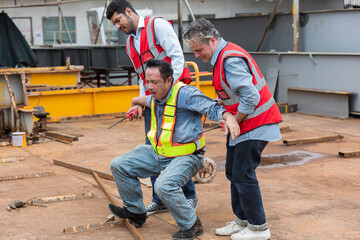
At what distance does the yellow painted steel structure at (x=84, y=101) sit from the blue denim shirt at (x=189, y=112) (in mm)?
7614

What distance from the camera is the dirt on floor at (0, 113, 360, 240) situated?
16.5 ft

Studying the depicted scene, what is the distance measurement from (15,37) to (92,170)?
30.6 feet

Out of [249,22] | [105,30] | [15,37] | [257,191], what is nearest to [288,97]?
[249,22]

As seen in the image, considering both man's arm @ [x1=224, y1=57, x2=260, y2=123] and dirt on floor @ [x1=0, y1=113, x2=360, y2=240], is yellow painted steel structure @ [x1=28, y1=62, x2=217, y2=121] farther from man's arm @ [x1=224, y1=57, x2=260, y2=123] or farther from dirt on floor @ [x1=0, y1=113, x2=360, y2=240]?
man's arm @ [x1=224, y1=57, x2=260, y2=123]

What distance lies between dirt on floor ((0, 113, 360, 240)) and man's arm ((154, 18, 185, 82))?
4.78 feet

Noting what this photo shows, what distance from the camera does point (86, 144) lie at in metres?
10.1

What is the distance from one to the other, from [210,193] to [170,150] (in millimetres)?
1713

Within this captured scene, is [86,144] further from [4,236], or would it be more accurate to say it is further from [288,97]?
[288,97]

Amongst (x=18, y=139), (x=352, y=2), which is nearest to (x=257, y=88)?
(x=18, y=139)

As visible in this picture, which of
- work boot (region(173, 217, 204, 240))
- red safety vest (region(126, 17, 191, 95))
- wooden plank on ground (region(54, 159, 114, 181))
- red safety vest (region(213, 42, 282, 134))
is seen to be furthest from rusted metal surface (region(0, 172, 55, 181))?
red safety vest (region(213, 42, 282, 134))

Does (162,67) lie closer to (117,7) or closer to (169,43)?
(169,43)

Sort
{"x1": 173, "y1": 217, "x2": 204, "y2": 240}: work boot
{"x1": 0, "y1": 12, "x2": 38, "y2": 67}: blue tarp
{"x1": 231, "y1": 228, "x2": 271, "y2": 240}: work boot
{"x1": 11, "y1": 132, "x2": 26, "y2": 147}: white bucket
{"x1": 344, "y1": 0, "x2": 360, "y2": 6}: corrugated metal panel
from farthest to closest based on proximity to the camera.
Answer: {"x1": 344, "y1": 0, "x2": 360, "y2": 6}: corrugated metal panel
{"x1": 0, "y1": 12, "x2": 38, "y2": 67}: blue tarp
{"x1": 11, "y1": 132, "x2": 26, "y2": 147}: white bucket
{"x1": 173, "y1": 217, "x2": 204, "y2": 240}: work boot
{"x1": 231, "y1": 228, "x2": 271, "y2": 240}: work boot

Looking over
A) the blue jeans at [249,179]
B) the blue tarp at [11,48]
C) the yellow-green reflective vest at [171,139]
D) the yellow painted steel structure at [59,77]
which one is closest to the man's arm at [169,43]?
the yellow-green reflective vest at [171,139]

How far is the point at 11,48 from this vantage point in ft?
50.7
